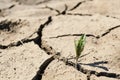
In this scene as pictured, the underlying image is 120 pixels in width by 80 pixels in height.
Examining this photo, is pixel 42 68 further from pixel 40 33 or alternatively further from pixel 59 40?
pixel 40 33

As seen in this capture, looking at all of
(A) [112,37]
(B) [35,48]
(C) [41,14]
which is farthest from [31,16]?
(A) [112,37]

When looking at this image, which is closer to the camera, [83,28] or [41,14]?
[83,28]

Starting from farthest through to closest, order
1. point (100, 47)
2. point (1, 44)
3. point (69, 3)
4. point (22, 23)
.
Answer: point (69, 3), point (22, 23), point (1, 44), point (100, 47)

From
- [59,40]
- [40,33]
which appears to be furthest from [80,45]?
[40,33]

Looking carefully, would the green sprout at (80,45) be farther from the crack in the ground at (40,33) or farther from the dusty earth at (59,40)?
the crack in the ground at (40,33)

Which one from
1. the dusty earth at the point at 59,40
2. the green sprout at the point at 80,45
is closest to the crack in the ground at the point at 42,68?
the dusty earth at the point at 59,40

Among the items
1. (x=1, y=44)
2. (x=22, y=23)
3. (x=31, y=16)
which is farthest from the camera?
(x=31, y=16)

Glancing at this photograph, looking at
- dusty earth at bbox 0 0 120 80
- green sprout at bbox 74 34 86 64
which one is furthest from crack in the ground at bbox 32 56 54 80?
green sprout at bbox 74 34 86 64

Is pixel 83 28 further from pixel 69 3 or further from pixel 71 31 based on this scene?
pixel 69 3
